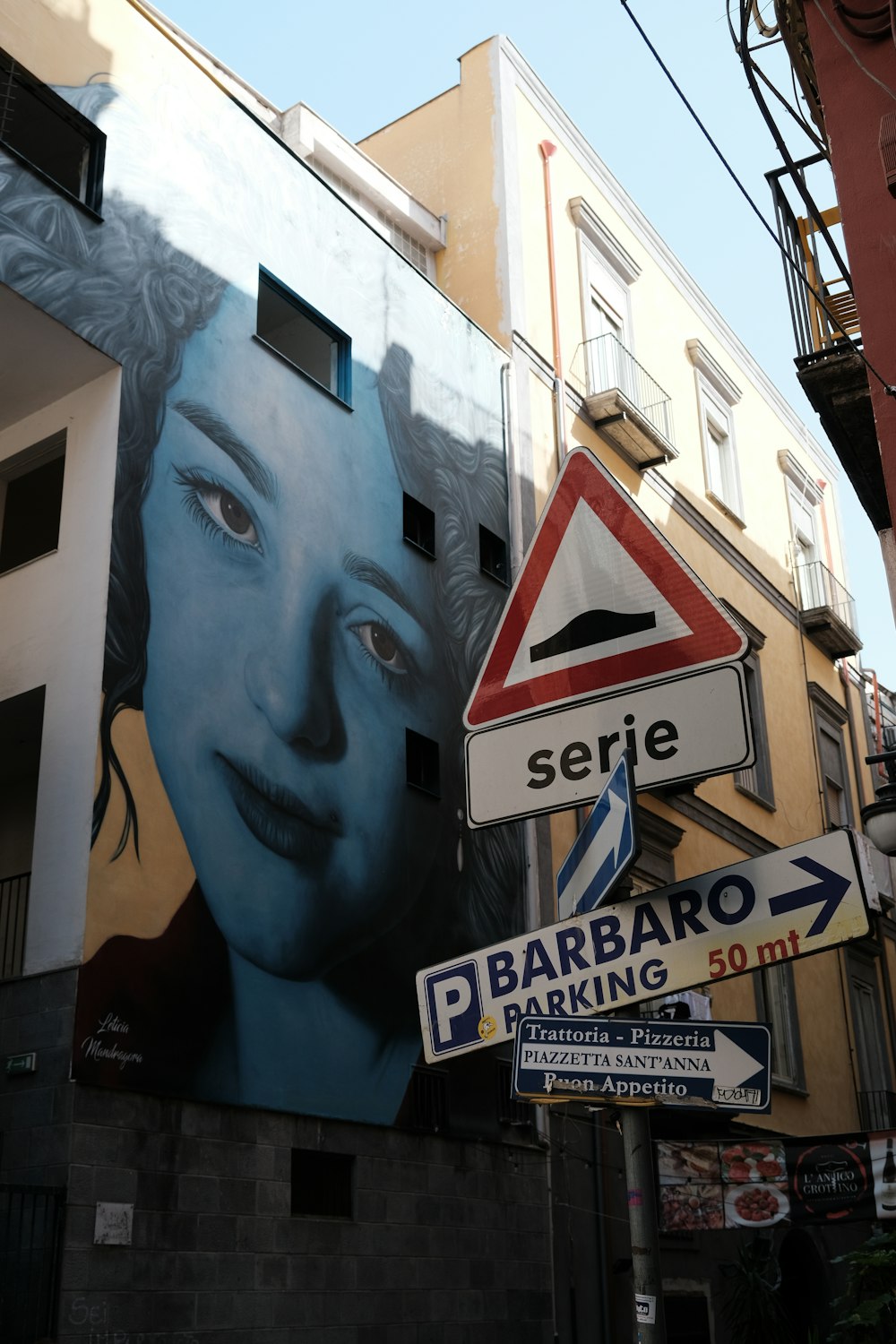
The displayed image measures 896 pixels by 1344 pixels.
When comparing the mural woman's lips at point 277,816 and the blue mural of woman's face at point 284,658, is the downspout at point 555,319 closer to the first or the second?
the blue mural of woman's face at point 284,658

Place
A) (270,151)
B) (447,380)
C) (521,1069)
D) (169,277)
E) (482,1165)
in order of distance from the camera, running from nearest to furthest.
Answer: (521,1069) < (169,277) < (482,1165) < (270,151) < (447,380)

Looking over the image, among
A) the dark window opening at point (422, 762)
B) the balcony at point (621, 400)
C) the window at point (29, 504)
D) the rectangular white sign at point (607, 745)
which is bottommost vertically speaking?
the rectangular white sign at point (607, 745)

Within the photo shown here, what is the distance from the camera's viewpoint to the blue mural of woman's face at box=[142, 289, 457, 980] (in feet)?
41.7

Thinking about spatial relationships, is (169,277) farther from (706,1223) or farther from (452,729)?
(706,1223)

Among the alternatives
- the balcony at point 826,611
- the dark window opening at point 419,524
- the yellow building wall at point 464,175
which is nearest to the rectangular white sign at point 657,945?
the dark window opening at point 419,524

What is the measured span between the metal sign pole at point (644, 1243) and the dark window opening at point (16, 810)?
8.76 m

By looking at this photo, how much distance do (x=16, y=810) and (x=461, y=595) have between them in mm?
5692

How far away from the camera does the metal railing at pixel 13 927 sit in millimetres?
12906

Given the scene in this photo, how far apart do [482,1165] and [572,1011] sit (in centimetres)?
1156

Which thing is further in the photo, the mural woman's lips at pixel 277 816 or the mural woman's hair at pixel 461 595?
the mural woman's hair at pixel 461 595

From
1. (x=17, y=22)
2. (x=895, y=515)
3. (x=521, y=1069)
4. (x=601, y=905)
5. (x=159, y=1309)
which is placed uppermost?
(x=17, y=22)

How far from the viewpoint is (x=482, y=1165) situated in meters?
14.6

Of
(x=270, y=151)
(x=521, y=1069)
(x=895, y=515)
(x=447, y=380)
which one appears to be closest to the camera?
(x=521, y=1069)

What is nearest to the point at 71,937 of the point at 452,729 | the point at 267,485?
the point at 267,485
